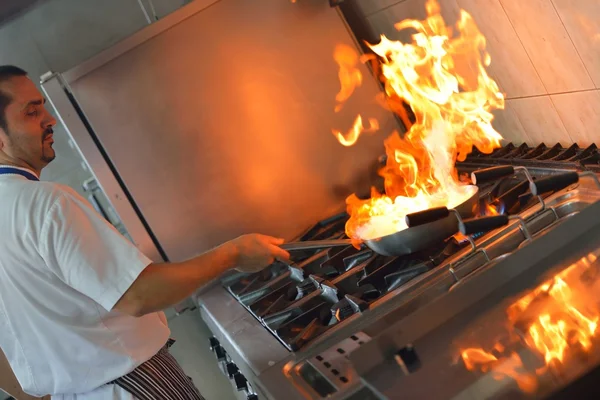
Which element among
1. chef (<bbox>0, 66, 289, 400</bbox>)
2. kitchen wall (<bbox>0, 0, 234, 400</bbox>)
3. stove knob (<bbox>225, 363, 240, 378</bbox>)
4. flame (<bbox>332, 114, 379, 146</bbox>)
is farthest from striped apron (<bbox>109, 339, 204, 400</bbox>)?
flame (<bbox>332, 114, 379, 146</bbox>)

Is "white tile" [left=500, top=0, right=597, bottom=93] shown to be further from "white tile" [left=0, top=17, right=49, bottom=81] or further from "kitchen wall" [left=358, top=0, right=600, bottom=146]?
"white tile" [left=0, top=17, right=49, bottom=81]

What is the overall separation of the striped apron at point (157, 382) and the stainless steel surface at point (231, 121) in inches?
20.1

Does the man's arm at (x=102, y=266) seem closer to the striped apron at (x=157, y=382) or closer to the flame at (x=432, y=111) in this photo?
the striped apron at (x=157, y=382)

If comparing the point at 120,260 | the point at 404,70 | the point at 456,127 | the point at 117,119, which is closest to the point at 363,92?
the point at 404,70

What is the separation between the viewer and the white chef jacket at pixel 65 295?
122 centimetres

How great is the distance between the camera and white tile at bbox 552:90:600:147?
4.39ft

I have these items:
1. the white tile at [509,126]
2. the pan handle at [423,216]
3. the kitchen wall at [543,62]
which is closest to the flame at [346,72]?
the kitchen wall at [543,62]

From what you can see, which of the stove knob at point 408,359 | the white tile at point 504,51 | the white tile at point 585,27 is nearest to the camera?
the stove knob at point 408,359

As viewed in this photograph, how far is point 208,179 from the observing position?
1900mm

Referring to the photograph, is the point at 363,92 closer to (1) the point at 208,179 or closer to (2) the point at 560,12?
(1) the point at 208,179

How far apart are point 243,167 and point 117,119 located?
418 mm

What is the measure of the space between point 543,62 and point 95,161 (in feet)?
4.24

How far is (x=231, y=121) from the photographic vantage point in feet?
6.24

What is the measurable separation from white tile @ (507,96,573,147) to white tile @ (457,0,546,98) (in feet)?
0.09
